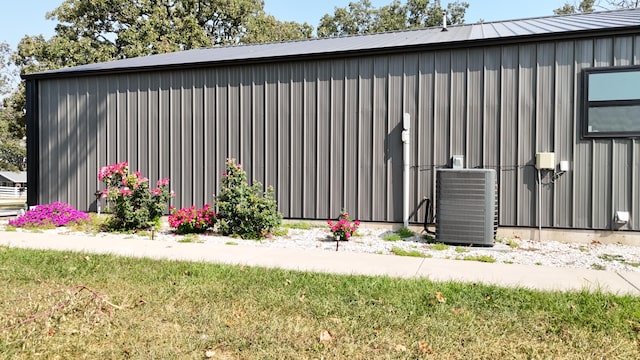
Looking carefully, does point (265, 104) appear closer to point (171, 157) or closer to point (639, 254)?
point (171, 157)

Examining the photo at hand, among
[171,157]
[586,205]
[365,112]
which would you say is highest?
[365,112]

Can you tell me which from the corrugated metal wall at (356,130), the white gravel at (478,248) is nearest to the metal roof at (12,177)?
the corrugated metal wall at (356,130)

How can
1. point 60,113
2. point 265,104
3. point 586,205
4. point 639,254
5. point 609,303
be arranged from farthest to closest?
point 60,113, point 265,104, point 586,205, point 639,254, point 609,303

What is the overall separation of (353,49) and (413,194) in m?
3.01

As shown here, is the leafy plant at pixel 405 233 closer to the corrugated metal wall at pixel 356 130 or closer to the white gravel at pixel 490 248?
the white gravel at pixel 490 248

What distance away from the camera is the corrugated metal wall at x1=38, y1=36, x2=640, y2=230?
661cm

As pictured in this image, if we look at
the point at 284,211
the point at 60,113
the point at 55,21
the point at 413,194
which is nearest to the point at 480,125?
the point at 413,194

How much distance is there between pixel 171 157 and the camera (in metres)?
8.79

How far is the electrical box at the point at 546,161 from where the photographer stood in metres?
6.54

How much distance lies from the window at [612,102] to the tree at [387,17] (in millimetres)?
21778

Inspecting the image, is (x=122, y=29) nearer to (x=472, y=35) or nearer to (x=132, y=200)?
(x=132, y=200)

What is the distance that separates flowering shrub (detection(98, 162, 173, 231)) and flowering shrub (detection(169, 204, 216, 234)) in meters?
0.54

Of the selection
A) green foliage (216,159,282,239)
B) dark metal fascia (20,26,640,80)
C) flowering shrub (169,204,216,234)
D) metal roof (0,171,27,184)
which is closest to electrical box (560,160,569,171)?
dark metal fascia (20,26,640,80)

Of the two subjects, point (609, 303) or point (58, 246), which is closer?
point (609, 303)
